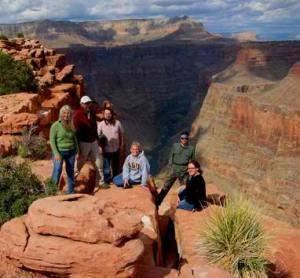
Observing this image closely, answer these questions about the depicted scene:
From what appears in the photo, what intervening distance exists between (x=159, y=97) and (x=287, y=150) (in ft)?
259

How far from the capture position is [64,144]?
10.0m

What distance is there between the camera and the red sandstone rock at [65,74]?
21.2 meters

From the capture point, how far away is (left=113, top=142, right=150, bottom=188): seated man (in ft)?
36.6

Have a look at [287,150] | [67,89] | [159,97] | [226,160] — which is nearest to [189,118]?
[159,97]

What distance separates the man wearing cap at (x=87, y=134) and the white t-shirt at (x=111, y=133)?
1.90 feet

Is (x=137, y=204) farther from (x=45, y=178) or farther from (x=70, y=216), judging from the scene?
(x=70, y=216)

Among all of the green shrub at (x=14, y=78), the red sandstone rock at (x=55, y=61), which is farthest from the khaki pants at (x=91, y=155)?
the red sandstone rock at (x=55, y=61)

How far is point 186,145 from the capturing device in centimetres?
1182

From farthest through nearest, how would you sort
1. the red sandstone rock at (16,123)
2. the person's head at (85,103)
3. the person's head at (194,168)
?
the red sandstone rock at (16,123) < the person's head at (85,103) < the person's head at (194,168)

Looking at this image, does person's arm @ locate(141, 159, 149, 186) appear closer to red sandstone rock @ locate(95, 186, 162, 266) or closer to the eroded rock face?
red sandstone rock @ locate(95, 186, 162, 266)

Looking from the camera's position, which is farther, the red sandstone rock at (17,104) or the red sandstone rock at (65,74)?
the red sandstone rock at (65,74)

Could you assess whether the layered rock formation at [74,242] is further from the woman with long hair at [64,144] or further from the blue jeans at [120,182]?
the blue jeans at [120,182]

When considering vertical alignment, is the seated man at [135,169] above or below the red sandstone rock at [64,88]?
above

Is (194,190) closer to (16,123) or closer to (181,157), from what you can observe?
(181,157)
